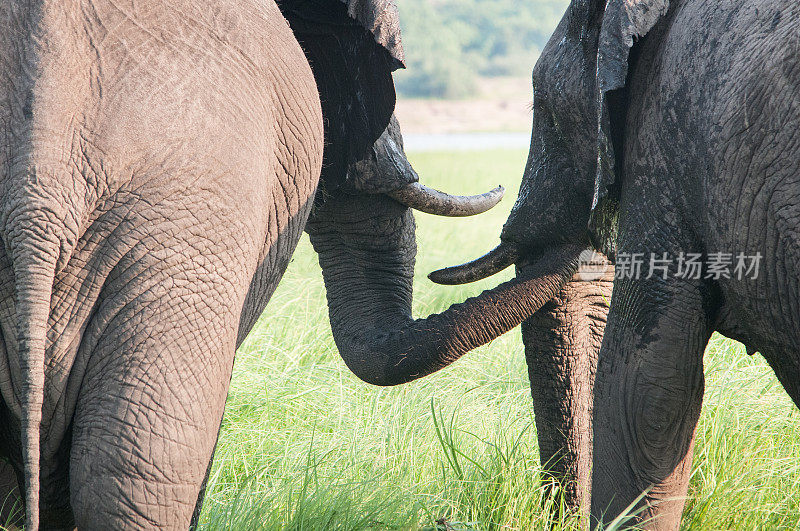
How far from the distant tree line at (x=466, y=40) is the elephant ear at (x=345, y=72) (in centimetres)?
6972

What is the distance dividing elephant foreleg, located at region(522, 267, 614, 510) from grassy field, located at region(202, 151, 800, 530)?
0.11 m

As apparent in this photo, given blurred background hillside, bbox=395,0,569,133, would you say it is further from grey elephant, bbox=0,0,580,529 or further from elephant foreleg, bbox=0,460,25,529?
grey elephant, bbox=0,0,580,529

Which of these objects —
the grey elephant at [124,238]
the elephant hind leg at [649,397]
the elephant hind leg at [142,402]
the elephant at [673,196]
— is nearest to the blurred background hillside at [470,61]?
the elephant at [673,196]

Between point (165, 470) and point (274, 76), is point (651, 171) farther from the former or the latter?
point (165, 470)

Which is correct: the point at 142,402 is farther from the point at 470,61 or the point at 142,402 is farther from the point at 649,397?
the point at 470,61

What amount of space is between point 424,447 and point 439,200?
99 centimetres

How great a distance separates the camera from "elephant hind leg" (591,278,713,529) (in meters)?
2.63

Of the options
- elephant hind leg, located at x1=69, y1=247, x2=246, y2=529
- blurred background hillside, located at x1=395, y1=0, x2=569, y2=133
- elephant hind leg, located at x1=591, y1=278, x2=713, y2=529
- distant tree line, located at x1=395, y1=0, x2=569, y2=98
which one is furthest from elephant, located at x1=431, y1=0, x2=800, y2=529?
distant tree line, located at x1=395, y1=0, x2=569, y2=98

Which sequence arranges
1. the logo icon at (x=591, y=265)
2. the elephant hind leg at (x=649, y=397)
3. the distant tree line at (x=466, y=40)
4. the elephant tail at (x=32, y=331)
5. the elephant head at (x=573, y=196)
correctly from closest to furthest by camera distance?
the elephant tail at (x=32, y=331) < the elephant hind leg at (x=649, y=397) < the elephant head at (x=573, y=196) < the logo icon at (x=591, y=265) < the distant tree line at (x=466, y=40)

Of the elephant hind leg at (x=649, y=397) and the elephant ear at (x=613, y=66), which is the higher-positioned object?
the elephant ear at (x=613, y=66)

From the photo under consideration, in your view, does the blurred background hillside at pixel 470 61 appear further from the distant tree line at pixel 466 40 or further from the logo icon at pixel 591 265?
the logo icon at pixel 591 265

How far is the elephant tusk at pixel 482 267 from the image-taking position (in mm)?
3494

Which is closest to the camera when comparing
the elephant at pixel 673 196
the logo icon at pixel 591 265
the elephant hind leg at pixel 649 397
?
the elephant at pixel 673 196

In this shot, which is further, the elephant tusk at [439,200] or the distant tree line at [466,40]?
the distant tree line at [466,40]
